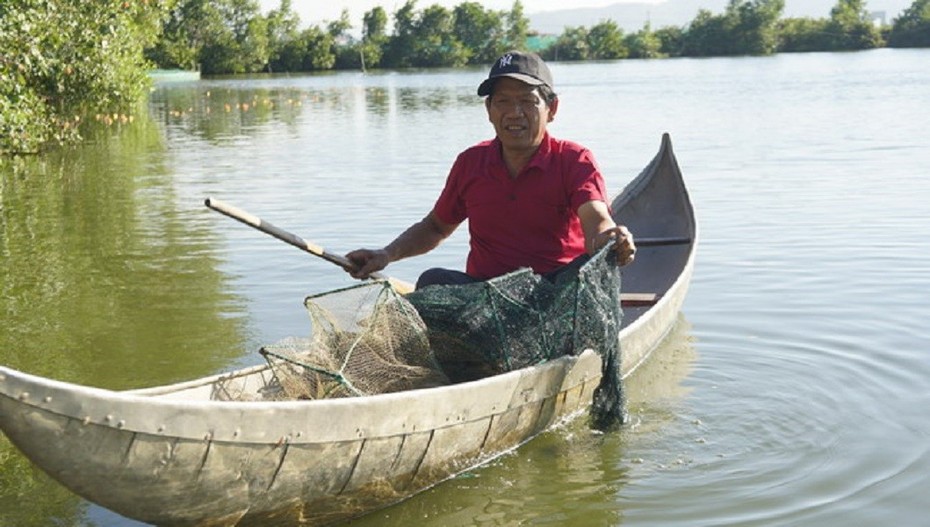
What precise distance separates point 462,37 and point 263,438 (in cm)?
8357

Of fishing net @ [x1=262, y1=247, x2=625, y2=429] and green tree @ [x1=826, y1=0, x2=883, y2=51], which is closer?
fishing net @ [x1=262, y1=247, x2=625, y2=429]

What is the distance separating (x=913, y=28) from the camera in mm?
76438

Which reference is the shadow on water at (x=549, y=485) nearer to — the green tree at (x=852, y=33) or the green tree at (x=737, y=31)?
the green tree at (x=852, y=33)

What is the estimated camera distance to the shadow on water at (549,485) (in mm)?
5105

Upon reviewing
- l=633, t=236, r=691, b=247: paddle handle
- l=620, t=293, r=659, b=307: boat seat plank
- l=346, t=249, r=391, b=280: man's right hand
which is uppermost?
l=346, t=249, r=391, b=280: man's right hand

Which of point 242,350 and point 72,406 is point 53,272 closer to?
point 242,350

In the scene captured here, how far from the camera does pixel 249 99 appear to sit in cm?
3944

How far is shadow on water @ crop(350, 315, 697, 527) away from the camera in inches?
201

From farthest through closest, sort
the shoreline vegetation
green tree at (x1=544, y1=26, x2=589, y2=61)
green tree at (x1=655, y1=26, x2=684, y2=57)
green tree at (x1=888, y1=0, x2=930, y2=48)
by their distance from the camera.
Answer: green tree at (x1=544, y1=26, x2=589, y2=61) → green tree at (x1=655, y1=26, x2=684, y2=57) → green tree at (x1=888, y1=0, x2=930, y2=48) → the shoreline vegetation

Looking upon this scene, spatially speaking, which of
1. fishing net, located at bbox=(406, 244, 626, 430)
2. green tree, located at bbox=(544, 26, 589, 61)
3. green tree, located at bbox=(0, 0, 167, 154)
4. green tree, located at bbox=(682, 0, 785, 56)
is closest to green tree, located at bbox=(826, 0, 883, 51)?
green tree, located at bbox=(682, 0, 785, 56)

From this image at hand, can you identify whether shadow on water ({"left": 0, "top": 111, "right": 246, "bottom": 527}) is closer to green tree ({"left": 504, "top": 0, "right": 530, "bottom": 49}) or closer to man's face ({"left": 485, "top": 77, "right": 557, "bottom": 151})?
man's face ({"left": 485, "top": 77, "right": 557, "bottom": 151})

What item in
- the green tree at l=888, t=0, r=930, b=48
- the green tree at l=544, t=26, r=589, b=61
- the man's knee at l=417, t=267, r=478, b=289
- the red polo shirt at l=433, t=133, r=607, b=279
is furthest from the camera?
the green tree at l=544, t=26, r=589, b=61

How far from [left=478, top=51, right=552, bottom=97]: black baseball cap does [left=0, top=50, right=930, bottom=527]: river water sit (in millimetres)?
1709

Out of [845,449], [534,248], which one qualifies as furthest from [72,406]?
[845,449]
